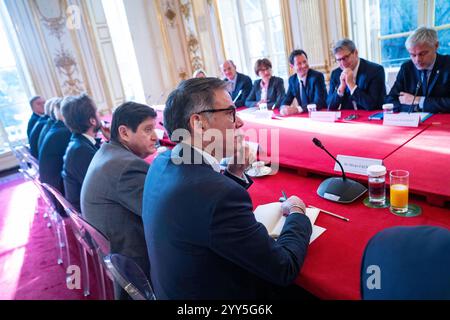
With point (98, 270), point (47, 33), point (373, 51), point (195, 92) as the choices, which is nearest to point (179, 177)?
point (195, 92)

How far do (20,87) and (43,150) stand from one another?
164 inches

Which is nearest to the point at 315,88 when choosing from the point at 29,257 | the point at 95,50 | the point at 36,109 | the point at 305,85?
the point at 305,85

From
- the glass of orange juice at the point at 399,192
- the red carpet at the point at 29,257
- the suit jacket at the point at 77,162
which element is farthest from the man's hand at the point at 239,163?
the red carpet at the point at 29,257

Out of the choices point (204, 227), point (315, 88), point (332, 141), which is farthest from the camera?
point (315, 88)

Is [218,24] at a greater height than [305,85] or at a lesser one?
greater

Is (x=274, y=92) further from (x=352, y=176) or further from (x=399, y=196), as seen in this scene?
(x=399, y=196)

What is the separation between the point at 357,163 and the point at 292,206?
0.46 metres

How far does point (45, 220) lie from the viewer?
331cm

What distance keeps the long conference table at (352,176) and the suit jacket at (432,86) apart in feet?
0.46

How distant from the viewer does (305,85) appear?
128 inches

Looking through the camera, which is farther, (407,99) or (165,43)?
(165,43)

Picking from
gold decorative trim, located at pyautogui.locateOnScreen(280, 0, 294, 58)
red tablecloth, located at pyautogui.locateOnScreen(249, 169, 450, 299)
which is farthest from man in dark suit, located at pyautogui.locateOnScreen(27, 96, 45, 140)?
red tablecloth, located at pyautogui.locateOnScreen(249, 169, 450, 299)
